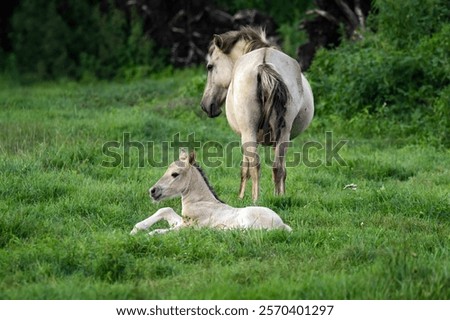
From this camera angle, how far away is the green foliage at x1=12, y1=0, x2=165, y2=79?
27219mm

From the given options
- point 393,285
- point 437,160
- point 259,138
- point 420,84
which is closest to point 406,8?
point 420,84

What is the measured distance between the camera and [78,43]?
93.0 ft

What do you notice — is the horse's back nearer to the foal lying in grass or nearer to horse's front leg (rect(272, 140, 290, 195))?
horse's front leg (rect(272, 140, 290, 195))

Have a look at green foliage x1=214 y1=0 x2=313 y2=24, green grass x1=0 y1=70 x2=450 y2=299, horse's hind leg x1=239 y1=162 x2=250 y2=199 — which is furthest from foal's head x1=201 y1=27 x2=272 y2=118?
green foliage x1=214 y1=0 x2=313 y2=24

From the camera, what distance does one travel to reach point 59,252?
22.8 feet

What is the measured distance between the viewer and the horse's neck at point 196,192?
8.71 meters

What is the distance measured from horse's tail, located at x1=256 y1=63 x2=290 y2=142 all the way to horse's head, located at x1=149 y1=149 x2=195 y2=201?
131 centimetres

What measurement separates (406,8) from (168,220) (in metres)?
10.1

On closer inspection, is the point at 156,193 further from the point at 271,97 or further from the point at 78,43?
the point at 78,43

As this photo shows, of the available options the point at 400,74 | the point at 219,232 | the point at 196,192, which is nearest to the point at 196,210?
the point at 196,192

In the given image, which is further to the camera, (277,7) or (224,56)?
(277,7)

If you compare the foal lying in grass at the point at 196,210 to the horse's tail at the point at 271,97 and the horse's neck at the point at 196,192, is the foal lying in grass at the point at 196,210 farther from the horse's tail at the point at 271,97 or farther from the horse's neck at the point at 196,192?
the horse's tail at the point at 271,97

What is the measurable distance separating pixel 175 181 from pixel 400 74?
854cm
